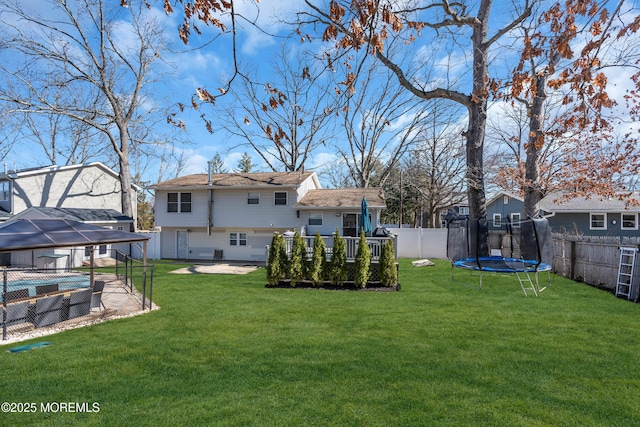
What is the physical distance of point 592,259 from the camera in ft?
37.4

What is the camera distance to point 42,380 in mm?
4434

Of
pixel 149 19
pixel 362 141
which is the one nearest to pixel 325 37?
pixel 149 19

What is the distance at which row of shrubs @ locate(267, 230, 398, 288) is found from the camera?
11141 millimetres

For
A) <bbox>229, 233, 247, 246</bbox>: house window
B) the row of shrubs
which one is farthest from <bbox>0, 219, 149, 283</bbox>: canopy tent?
<bbox>229, 233, 247, 246</bbox>: house window

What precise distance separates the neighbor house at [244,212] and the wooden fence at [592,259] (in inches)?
335

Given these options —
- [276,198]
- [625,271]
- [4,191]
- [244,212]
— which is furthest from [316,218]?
[4,191]

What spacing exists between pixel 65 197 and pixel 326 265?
1802 cm

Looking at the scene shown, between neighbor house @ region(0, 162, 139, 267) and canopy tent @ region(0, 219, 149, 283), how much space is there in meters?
8.66

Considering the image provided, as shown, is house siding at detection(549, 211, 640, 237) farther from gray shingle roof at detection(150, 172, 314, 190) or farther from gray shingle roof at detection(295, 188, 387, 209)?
gray shingle roof at detection(150, 172, 314, 190)

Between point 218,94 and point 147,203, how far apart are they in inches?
1638

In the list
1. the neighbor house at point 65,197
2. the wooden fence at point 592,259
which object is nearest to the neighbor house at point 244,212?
the neighbor house at point 65,197

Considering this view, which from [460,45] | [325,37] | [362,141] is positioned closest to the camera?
[325,37]

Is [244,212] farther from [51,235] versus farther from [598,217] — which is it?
[598,217]

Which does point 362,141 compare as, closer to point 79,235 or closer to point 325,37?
point 79,235
